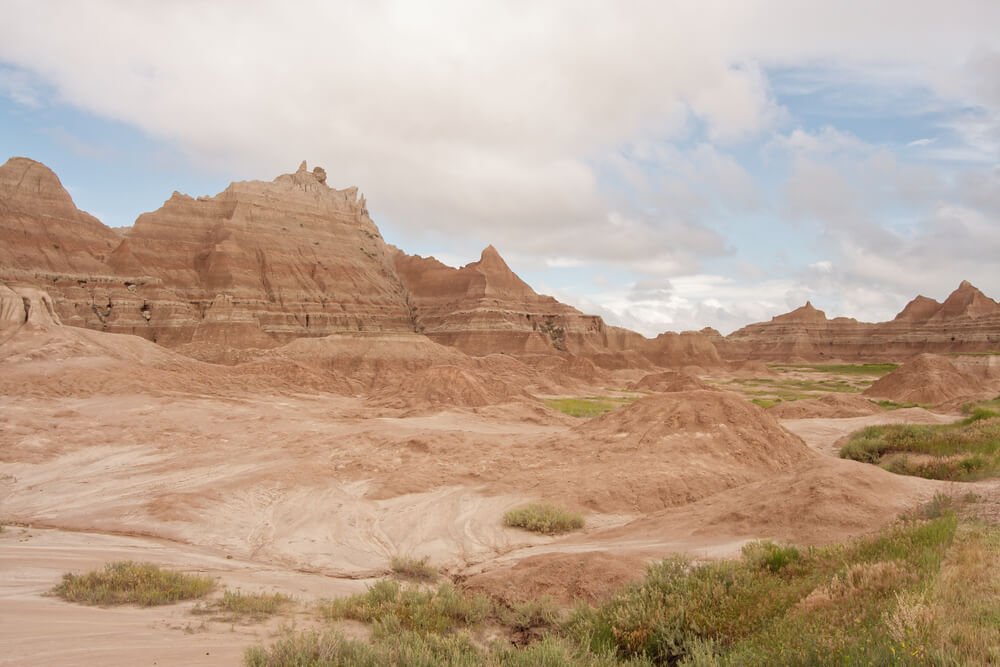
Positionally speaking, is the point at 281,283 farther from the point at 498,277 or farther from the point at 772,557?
the point at 772,557

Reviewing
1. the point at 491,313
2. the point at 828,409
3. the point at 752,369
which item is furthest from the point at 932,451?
the point at 752,369

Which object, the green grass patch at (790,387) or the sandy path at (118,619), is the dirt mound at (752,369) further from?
the sandy path at (118,619)

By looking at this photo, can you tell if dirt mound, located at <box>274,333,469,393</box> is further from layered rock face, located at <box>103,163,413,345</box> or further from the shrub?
the shrub

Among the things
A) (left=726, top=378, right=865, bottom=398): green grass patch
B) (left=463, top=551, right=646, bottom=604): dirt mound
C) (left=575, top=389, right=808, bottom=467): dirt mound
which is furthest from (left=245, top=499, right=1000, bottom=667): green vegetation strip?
(left=726, top=378, right=865, bottom=398): green grass patch

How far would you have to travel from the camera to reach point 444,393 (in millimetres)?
38469

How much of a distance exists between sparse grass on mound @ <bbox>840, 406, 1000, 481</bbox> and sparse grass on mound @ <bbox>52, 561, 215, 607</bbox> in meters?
14.9

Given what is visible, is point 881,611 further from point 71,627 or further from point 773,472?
point 773,472

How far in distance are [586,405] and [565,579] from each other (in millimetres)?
36514

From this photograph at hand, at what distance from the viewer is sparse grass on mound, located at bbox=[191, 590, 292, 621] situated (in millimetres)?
7684

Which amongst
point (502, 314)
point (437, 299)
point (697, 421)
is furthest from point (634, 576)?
point (437, 299)

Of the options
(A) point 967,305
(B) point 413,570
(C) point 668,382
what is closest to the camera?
(B) point 413,570

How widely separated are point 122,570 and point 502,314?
254 ft

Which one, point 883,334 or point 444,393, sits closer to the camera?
point 444,393

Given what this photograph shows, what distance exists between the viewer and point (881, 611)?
16.6 feet
